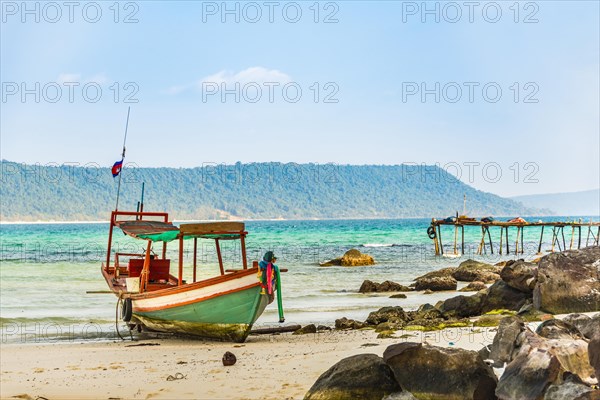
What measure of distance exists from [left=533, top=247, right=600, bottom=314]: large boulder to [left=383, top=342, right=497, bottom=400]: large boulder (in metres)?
6.93

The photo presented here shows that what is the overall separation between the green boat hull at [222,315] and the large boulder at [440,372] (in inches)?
286

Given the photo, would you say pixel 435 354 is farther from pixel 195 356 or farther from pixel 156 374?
pixel 195 356

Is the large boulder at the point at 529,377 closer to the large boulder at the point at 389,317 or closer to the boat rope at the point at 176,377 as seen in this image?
the boat rope at the point at 176,377

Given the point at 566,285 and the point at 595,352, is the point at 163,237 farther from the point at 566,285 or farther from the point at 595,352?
the point at 595,352

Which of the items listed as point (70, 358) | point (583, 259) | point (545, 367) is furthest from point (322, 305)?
point (545, 367)

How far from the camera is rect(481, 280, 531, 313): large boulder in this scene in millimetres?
17719

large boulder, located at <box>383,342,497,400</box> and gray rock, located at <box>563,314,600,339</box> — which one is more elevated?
gray rock, located at <box>563,314,600,339</box>

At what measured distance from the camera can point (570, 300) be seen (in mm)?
14711

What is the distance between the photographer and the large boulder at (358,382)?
843 centimetres

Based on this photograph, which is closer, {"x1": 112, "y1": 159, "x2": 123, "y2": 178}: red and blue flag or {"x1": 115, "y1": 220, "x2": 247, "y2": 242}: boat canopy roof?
{"x1": 115, "y1": 220, "x2": 247, "y2": 242}: boat canopy roof

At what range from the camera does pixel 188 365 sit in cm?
1247

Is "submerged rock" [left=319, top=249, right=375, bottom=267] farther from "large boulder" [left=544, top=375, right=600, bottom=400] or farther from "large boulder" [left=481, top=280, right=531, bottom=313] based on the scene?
"large boulder" [left=544, top=375, right=600, bottom=400]

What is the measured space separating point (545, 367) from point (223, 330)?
9.27 metres

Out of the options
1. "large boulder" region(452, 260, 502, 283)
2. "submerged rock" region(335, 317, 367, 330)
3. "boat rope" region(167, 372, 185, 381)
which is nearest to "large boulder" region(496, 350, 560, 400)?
"boat rope" region(167, 372, 185, 381)
